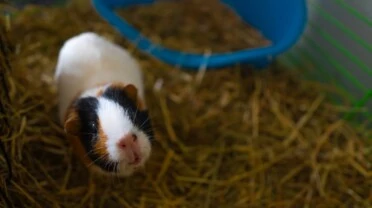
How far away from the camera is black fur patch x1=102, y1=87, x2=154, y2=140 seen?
1.73 meters

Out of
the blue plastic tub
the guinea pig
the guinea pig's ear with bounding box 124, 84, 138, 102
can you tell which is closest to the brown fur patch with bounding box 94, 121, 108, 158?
the guinea pig

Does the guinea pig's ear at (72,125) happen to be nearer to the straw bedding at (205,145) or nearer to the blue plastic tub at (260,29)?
the straw bedding at (205,145)

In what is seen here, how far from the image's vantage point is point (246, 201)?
6.79 feet

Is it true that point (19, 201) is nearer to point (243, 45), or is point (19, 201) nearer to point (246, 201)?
point (246, 201)

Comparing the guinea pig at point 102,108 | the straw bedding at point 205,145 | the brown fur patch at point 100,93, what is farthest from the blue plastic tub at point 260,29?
the brown fur patch at point 100,93

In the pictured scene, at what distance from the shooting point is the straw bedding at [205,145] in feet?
6.50

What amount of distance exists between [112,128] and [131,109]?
6.3 inches

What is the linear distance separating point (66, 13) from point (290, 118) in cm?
156

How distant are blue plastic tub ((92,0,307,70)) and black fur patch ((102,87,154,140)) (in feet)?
3.19

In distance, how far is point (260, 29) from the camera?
3.01 m

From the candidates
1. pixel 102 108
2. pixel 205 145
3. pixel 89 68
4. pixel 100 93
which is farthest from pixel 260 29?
pixel 102 108

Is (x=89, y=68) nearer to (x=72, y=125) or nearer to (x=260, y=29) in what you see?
(x=72, y=125)

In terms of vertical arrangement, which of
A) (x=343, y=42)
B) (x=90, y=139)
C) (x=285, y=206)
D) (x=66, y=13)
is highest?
(x=343, y=42)

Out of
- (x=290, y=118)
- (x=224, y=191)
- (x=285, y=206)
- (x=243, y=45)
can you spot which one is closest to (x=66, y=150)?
(x=224, y=191)
